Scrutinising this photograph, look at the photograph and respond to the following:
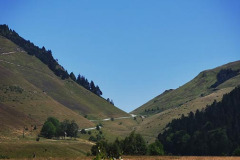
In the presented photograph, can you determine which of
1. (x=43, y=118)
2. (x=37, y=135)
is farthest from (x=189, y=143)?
(x=43, y=118)

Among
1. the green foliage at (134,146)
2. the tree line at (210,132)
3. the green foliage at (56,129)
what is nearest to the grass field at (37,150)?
the green foliage at (134,146)

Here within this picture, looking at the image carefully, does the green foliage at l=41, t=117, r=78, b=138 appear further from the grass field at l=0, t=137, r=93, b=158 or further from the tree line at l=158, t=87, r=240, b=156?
the tree line at l=158, t=87, r=240, b=156

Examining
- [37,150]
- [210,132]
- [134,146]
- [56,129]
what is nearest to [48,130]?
[56,129]

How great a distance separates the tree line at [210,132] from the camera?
128 meters

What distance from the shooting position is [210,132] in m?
138

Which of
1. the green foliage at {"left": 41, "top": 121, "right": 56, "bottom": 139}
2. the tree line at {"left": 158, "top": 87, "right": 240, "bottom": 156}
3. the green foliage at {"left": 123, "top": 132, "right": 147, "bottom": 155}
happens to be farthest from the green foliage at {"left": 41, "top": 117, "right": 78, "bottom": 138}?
the green foliage at {"left": 123, "top": 132, "right": 147, "bottom": 155}

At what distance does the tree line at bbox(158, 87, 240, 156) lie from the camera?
127688 mm

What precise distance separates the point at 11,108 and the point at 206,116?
90.5 m

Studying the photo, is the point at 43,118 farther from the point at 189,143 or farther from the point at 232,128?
the point at 232,128

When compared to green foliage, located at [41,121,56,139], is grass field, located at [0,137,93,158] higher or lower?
lower

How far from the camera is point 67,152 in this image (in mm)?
110375

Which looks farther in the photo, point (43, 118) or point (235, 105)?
point (43, 118)

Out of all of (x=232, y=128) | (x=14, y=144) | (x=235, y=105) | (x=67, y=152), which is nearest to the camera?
(x=14, y=144)

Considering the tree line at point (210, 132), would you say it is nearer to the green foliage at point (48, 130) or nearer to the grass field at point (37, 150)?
the grass field at point (37, 150)
